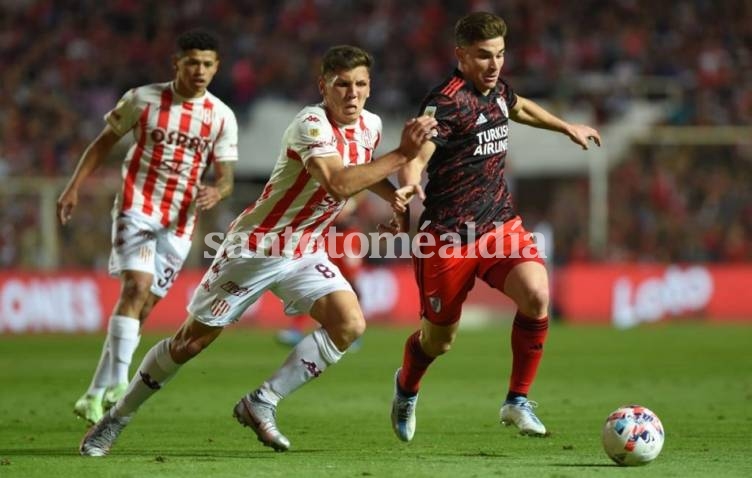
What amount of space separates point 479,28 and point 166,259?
3.10m

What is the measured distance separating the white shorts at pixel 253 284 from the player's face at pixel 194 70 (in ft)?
7.38

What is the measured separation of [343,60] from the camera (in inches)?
288

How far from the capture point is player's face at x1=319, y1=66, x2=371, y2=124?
24.1 feet

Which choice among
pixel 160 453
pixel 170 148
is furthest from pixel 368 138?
pixel 170 148

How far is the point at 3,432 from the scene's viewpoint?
29.5ft

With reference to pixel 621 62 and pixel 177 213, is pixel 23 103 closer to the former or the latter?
pixel 621 62

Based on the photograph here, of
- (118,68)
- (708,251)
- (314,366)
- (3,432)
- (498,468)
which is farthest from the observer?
(118,68)

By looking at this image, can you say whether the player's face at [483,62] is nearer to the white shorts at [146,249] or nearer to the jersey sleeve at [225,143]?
the jersey sleeve at [225,143]

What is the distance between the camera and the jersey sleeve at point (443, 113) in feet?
26.4

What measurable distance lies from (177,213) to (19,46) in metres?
19.4

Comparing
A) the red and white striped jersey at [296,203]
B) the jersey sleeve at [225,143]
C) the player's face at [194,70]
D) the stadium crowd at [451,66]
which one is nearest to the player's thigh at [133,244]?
the jersey sleeve at [225,143]

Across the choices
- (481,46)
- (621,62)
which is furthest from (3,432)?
(621,62)

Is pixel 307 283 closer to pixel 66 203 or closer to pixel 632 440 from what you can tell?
pixel 632 440

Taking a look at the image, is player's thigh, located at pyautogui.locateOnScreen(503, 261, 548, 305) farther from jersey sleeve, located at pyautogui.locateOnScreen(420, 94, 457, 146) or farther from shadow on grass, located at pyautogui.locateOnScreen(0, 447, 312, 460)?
shadow on grass, located at pyautogui.locateOnScreen(0, 447, 312, 460)
